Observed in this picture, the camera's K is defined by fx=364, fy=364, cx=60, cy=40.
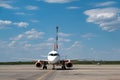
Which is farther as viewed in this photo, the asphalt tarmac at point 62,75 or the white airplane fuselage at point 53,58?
the white airplane fuselage at point 53,58

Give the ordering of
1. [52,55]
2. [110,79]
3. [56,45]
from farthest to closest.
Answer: [56,45]
[52,55]
[110,79]

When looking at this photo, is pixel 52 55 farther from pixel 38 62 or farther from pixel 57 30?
pixel 57 30

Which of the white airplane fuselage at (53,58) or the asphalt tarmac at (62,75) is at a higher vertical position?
the white airplane fuselage at (53,58)

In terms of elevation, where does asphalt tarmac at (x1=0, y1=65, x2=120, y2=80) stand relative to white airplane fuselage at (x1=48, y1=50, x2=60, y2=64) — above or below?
below

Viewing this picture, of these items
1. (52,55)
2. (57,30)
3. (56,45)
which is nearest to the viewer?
(52,55)

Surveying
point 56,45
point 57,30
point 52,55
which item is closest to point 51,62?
point 52,55

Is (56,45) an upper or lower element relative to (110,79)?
upper

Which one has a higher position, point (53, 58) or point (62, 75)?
point (53, 58)

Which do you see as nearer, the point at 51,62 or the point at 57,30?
the point at 51,62

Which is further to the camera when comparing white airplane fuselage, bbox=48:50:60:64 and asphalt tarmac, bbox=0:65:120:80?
white airplane fuselage, bbox=48:50:60:64

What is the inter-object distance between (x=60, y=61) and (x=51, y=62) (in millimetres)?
2676

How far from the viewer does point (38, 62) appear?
6244 centimetres

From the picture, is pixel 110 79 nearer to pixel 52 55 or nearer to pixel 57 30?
pixel 52 55

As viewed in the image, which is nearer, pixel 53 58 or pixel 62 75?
pixel 62 75
